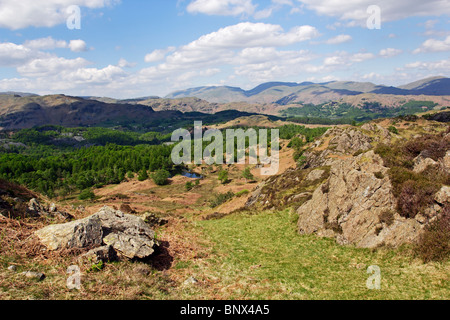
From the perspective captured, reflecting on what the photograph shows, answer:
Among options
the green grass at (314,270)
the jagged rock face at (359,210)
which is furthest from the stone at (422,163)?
the green grass at (314,270)

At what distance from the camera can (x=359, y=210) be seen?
21.1m

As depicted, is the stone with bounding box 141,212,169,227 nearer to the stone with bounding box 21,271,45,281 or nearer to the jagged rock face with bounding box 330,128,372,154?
the stone with bounding box 21,271,45,281

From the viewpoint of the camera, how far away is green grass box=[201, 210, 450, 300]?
12.8 metres

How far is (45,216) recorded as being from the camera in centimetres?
1805

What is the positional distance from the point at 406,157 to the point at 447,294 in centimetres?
1595

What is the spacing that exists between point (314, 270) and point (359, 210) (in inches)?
303

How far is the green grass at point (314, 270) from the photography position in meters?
12.8

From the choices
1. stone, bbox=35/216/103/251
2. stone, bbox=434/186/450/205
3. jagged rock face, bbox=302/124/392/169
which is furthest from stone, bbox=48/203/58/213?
jagged rock face, bbox=302/124/392/169

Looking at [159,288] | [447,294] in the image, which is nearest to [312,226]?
[447,294]

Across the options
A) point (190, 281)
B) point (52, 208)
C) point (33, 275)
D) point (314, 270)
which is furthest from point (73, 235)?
point (314, 270)

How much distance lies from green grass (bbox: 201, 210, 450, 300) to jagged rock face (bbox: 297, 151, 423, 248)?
121 cm

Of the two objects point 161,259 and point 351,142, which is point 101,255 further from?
point 351,142

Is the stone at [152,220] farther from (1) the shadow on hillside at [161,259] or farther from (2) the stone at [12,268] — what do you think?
(2) the stone at [12,268]

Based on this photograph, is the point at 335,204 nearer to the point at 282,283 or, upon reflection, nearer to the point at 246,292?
the point at 282,283
